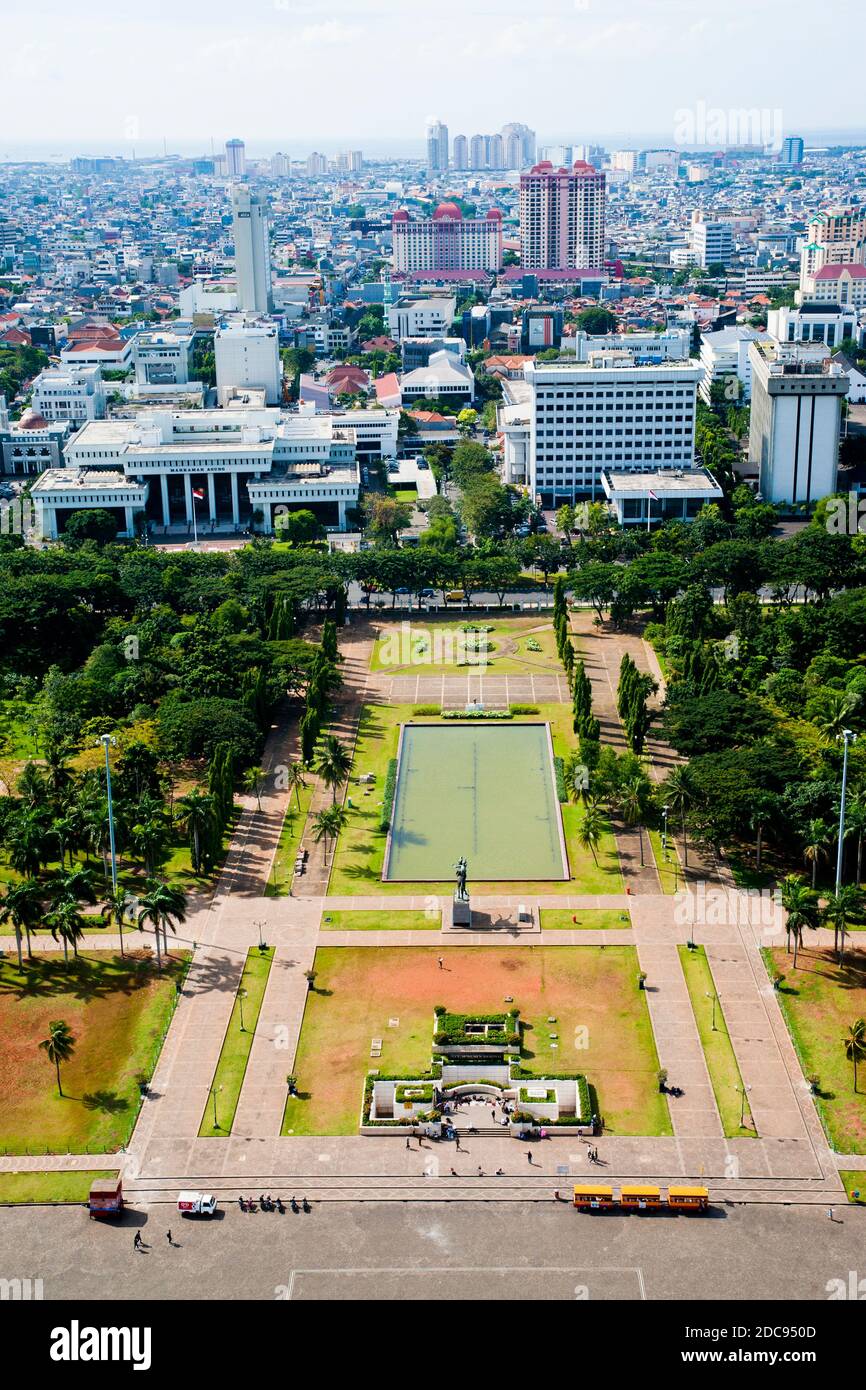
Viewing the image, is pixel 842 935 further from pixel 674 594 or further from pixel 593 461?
pixel 593 461

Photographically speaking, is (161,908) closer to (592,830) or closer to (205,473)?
(592,830)

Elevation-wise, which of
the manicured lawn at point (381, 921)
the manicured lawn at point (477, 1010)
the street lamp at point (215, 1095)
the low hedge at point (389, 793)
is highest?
the low hedge at point (389, 793)

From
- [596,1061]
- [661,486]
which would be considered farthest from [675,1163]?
[661,486]

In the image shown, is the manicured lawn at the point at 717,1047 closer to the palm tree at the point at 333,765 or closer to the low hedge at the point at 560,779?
the low hedge at the point at 560,779

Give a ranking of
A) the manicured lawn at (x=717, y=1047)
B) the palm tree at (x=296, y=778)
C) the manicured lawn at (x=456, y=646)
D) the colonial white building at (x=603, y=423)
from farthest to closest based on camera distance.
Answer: the colonial white building at (x=603, y=423)
the manicured lawn at (x=456, y=646)
the palm tree at (x=296, y=778)
the manicured lawn at (x=717, y=1047)

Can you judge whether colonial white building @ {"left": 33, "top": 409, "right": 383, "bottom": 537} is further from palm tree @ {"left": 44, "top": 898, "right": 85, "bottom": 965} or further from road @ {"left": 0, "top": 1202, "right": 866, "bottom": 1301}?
road @ {"left": 0, "top": 1202, "right": 866, "bottom": 1301}

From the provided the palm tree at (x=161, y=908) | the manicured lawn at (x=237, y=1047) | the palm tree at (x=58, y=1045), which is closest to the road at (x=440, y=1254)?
the manicured lawn at (x=237, y=1047)

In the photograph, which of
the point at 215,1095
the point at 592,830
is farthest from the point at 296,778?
the point at 215,1095
